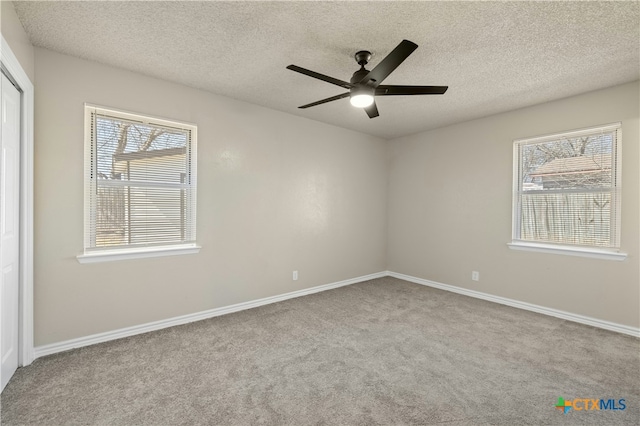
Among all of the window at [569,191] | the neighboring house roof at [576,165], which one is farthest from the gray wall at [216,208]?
the neighboring house roof at [576,165]

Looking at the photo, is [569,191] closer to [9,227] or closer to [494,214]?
[494,214]

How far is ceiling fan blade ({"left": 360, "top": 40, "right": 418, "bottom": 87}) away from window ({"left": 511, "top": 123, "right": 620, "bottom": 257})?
2690mm

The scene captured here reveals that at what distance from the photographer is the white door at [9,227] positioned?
1.95 metres

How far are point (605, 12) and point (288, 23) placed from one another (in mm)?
2098

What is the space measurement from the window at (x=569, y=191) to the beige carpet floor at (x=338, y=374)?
3.27 feet

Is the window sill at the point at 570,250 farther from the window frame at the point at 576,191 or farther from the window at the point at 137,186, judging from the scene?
the window at the point at 137,186


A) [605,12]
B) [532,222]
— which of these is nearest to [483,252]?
[532,222]

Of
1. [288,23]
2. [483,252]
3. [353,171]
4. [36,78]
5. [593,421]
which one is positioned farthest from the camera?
[353,171]

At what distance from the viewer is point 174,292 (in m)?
3.15

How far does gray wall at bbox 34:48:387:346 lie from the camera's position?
2.53 m

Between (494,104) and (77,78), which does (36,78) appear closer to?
(77,78)

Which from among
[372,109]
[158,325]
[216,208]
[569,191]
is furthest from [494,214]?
[158,325]

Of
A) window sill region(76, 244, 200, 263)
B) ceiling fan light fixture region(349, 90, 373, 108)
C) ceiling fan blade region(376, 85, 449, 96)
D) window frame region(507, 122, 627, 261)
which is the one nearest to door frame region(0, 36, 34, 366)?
window sill region(76, 244, 200, 263)

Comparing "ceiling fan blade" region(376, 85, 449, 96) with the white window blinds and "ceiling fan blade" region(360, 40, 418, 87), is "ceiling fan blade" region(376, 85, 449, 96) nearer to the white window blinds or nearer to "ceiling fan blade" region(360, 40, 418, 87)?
"ceiling fan blade" region(360, 40, 418, 87)
